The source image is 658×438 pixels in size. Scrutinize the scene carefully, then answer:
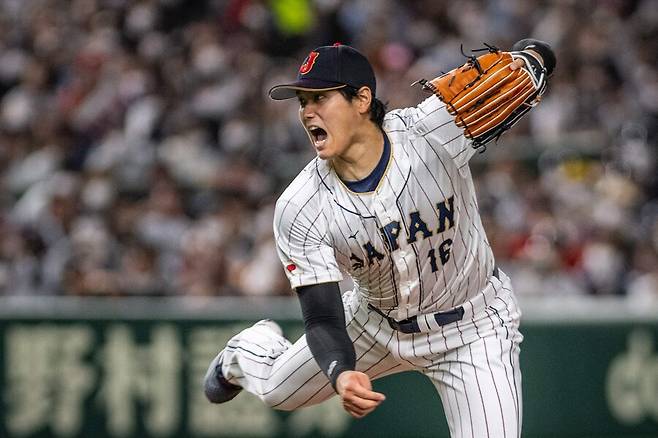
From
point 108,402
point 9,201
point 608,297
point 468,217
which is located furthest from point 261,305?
point 468,217

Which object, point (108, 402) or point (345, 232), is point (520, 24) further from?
point (345, 232)

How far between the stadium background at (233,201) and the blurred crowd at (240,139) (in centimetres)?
2

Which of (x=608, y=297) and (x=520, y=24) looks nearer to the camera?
(x=608, y=297)

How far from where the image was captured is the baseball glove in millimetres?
4648

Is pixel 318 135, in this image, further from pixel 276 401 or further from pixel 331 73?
pixel 276 401

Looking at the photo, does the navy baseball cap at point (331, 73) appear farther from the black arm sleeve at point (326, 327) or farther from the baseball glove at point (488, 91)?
the black arm sleeve at point (326, 327)

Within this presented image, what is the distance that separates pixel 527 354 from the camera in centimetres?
857

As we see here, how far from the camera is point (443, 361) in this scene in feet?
16.6

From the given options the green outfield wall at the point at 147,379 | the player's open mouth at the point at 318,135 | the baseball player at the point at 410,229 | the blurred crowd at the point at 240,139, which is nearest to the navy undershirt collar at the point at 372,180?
the baseball player at the point at 410,229

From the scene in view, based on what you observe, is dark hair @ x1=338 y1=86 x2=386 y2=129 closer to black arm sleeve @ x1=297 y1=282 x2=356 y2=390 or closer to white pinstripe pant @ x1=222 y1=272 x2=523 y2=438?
black arm sleeve @ x1=297 y1=282 x2=356 y2=390

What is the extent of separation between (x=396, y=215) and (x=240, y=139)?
6466 mm

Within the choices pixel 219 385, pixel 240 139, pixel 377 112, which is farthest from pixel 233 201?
pixel 377 112

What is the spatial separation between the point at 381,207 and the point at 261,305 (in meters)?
4.26

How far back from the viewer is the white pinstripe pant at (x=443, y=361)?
4.88 m
